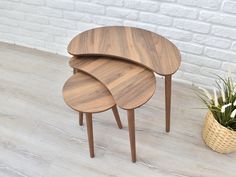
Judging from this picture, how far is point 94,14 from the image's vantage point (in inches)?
55.8

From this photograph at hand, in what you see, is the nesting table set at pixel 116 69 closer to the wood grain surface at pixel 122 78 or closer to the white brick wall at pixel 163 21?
the wood grain surface at pixel 122 78

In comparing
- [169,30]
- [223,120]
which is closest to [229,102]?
[223,120]

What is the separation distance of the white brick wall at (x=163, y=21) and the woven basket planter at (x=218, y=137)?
1.15ft

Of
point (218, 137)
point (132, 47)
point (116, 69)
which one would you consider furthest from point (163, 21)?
point (218, 137)

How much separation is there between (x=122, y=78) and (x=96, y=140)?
0.41m

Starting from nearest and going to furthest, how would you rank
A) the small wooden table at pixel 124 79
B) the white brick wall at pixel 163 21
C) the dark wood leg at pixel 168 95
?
the small wooden table at pixel 124 79
the dark wood leg at pixel 168 95
the white brick wall at pixel 163 21

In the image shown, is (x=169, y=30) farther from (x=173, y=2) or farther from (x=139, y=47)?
(x=139, y=47)

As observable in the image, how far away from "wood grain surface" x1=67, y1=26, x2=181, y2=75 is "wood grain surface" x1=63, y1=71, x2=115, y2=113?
110 mm

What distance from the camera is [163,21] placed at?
51.2 inches

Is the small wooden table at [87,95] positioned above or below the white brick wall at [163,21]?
below

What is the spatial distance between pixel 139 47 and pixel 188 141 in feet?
1.64

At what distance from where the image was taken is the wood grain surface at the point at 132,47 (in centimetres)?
97

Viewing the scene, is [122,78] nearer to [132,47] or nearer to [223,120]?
[132,47]

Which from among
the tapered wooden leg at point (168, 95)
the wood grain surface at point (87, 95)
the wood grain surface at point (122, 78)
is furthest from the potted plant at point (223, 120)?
the wood grain surface at point (87, 95)
